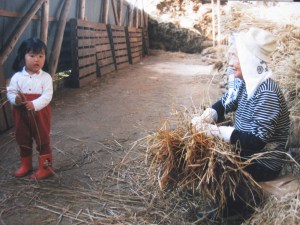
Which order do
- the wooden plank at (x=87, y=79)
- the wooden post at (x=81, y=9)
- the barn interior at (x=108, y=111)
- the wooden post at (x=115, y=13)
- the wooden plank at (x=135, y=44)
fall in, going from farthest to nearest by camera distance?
the wooden plank at (x=135, y=44), the wooden post at (x=115, y=13), the wooden post at (x=81, y=9), the wooden plank at (x=87, y=79), the barn interior at (x=108, y=111)

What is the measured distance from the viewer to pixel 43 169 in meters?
2.64

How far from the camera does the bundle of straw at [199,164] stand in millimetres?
1717

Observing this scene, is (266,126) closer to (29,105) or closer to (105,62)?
(29,105)

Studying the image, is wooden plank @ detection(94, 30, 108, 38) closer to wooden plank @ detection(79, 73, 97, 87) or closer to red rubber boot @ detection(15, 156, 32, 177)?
wooden plank @ detection(79, 73, 97, 87)

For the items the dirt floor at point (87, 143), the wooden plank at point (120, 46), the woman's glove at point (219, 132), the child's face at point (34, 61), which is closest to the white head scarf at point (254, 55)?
the woman's glove at point (219, 132)

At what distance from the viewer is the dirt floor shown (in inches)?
88.0

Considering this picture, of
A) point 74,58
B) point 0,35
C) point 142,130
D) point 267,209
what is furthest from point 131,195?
point 74,58

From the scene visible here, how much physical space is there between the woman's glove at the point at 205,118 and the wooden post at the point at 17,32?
9.38 feet

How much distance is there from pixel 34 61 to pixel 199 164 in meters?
1.48

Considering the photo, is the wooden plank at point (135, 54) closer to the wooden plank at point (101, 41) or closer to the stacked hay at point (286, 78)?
the wooden plank at point (101, 41)

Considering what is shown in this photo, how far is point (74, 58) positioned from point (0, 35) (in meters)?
2.07

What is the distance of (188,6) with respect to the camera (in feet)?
49.2

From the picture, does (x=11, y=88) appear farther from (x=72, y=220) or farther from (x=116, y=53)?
(x=116, y=53)

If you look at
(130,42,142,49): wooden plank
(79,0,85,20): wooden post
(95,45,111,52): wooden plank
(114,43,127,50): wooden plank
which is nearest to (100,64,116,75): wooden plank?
(95,45,111,52): wooden plank
